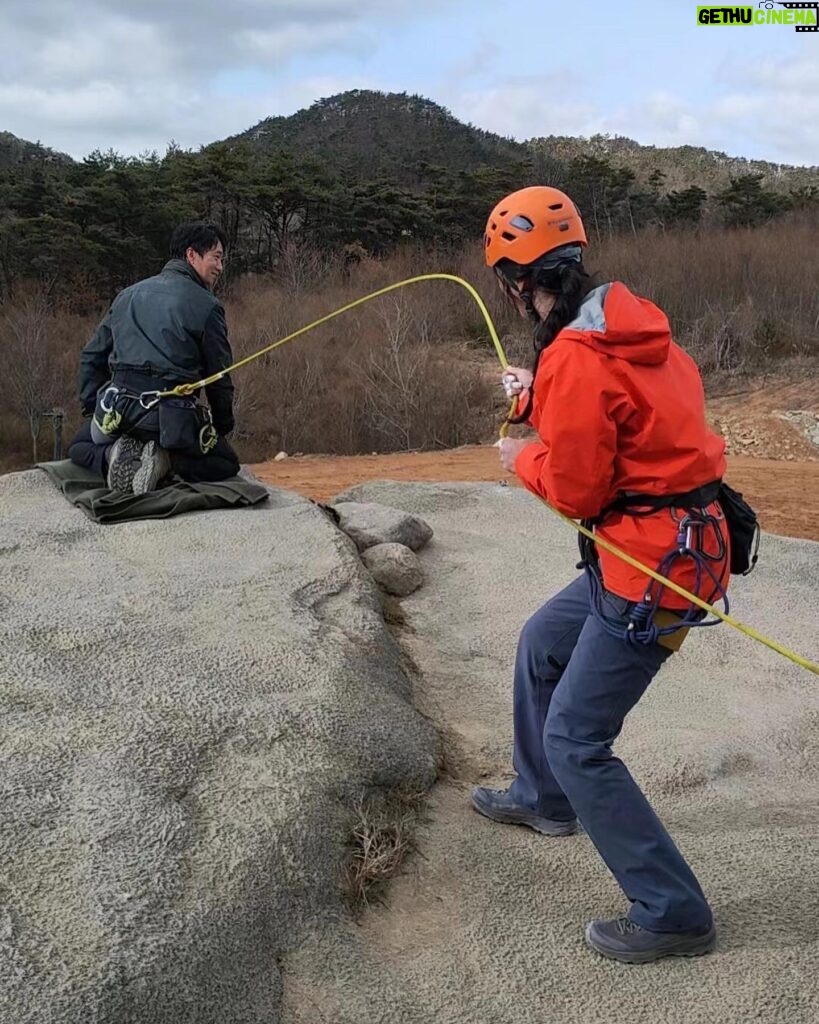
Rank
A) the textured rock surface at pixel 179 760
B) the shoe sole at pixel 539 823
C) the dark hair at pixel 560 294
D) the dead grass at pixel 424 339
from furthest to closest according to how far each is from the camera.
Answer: the dead grass at pixel 424 339, the shoe sole at pixel 539 823, the dark hair at pixel 560 294, the textured rock surface at pixel 179 760

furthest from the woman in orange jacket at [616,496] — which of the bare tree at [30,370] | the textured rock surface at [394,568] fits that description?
the bare tree at [30,370]

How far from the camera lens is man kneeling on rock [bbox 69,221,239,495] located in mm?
5516

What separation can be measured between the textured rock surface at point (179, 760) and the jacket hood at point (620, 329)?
158cm

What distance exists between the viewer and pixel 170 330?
5.51 m

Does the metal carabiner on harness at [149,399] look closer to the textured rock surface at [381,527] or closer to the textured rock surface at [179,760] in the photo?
the textured rock surface at [179,760]

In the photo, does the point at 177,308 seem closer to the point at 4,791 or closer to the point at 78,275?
the point at 4,791

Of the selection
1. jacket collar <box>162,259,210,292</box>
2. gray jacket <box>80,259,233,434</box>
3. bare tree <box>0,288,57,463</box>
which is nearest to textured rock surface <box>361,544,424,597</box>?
gray jacket <box>80,259,233,434</box>

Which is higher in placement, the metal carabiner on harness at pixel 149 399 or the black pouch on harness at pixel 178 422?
the metal carabiner on harness at pixel 149 399

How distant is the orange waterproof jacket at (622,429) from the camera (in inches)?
90.7

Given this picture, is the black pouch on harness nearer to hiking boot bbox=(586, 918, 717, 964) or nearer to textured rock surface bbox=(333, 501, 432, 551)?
textured rock surface bbox=(333, 501, 432, 551)

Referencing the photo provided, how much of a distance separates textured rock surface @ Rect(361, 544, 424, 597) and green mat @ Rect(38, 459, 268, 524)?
33.9 inches

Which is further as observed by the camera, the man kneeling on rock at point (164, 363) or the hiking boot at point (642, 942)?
the man kneeling on rock at point (164, 363)

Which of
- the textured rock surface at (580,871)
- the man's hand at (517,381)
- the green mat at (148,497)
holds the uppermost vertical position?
the man's hand at (517,381)

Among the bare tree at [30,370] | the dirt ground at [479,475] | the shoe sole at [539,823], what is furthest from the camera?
the bare tree at [30,370]
